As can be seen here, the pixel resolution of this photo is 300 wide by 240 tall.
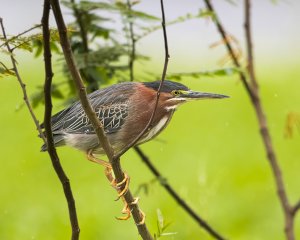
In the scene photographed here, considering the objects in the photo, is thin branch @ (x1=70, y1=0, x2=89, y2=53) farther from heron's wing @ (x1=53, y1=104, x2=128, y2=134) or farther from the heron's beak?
the heron's beak

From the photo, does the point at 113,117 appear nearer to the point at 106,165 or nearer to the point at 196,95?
the point at 106,165

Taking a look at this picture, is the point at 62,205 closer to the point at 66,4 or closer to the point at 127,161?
the point at 127,161

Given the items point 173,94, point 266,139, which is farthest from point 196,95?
point 266,139

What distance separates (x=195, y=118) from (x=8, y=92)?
6.82 feet

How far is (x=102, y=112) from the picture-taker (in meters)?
4.03

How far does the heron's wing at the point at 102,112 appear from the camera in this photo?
4.01 metres

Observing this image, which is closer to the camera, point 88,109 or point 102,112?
point 88,109

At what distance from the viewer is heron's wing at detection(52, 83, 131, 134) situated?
13.1ft

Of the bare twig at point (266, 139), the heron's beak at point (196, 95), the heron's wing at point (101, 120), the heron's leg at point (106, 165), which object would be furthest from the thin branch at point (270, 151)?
the heron's wing at point (101, 120)

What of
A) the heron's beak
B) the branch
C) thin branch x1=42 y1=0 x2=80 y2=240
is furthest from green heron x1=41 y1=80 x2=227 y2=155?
thin branch x1=42 y1=0 x2=80 y2=240

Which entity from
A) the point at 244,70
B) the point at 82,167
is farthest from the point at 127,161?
the point at 244,70

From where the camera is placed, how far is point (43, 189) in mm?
7543

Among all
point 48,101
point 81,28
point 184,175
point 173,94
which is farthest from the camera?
point 184,175

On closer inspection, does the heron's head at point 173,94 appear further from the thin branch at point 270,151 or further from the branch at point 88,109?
the branch at point 88,109
